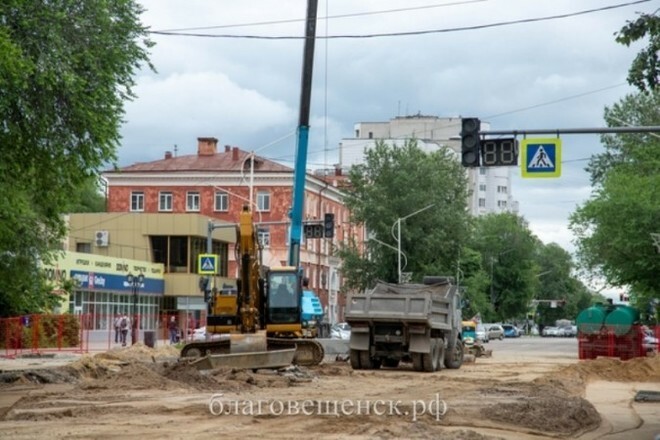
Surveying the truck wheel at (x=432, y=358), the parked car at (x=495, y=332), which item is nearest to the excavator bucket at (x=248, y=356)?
the truck wheel at (x=432, y=358)

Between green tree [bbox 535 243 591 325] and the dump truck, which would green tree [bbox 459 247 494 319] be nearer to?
green tree [bbox 535 243 591 325]

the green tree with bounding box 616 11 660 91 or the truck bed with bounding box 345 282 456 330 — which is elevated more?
the green tree with bounding box 616 11 660 91

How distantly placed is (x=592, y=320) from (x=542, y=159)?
28.1 meters

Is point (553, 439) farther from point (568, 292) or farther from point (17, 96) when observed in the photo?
point (568, 292)

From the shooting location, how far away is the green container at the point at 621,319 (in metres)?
51.3

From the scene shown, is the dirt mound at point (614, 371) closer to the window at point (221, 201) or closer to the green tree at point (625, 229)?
the green tree at point (625, 229)

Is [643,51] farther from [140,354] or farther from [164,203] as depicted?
[164,203]

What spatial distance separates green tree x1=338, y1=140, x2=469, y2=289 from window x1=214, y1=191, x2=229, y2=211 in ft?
30.9

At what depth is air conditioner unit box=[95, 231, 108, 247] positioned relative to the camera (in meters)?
83.4

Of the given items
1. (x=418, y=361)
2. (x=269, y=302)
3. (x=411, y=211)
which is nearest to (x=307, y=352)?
(x=269, y=302)

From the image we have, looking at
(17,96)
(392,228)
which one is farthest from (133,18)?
(392,228)

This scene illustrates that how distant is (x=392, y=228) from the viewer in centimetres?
8744

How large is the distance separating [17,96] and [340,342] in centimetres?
1717

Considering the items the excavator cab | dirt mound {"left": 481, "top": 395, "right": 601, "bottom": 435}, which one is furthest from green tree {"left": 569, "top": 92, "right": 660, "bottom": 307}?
dirt mound {"left": 481, "top": 395, "right": 601, "bottom": 435}
